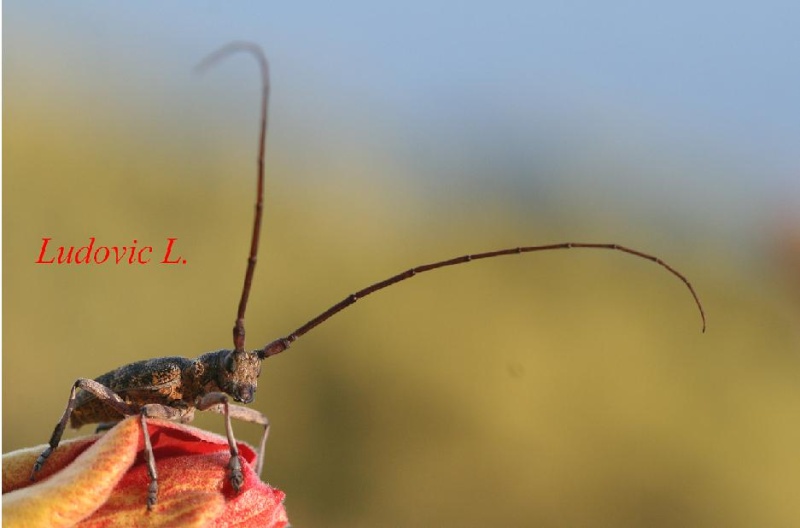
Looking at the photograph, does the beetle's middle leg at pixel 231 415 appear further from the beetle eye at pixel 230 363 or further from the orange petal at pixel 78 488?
the orange petal at pixel 78 488

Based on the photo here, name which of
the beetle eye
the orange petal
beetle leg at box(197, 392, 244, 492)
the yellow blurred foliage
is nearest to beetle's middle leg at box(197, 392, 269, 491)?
beetle leg at box(197, 392, 244, 492)

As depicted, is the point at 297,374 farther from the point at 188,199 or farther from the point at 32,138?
the point at 32,138

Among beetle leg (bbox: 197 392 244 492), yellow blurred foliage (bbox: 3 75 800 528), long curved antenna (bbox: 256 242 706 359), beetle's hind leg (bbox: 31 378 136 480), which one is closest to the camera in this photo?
beetle leg (bbox: 197 392 244 492)

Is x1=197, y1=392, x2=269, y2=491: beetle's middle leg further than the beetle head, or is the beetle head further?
the beetle head

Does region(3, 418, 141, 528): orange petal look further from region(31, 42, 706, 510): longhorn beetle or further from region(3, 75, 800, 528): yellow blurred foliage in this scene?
region(3, 75, 800, 528): yellow blurred foliage

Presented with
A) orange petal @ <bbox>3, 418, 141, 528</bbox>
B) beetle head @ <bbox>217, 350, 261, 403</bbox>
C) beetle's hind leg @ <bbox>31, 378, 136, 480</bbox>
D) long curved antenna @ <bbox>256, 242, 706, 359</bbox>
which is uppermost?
long curved antenna @ <bbox>256, 242, 706, 359</bbox>
